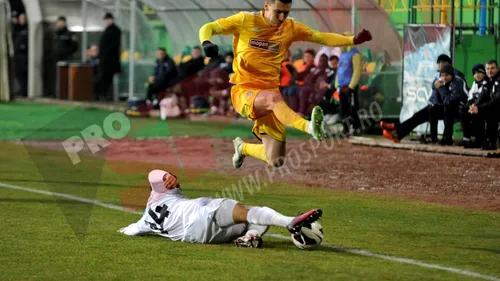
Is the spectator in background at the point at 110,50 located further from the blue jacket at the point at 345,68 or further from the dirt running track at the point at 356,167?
the blue jacket at the point at 345,68

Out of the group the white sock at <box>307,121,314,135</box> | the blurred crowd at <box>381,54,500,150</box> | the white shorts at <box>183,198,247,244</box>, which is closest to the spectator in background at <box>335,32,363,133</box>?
the blurred crowd at <box>381,54,500,150</box>

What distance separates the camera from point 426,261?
31.9 feet

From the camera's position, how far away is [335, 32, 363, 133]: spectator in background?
2375 centimetres

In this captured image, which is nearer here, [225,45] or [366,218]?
[366,218]

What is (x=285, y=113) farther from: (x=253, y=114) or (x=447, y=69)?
(x=447, y=69)

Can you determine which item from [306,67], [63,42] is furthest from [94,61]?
[306,67]

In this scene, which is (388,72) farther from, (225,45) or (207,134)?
(225,45)

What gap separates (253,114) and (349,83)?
37.2 ft

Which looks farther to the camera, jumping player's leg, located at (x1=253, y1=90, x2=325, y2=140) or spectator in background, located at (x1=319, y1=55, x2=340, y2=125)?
spectator in background, located at (x1=319, y1=55, x2=340, y2=125)

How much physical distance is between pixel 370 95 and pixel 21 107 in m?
11.6

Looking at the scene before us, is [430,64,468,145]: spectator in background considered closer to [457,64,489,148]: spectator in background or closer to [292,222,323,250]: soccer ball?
[457,64,489,148]: spectator in background

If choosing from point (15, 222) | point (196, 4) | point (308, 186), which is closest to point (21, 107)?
point (196, 4)

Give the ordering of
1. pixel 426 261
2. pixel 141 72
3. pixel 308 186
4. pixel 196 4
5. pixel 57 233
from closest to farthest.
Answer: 1. pixel 426 261
2. pixel 57 233
3. pixel 308 186
4. pixel 196 4
5. pixel 141 72

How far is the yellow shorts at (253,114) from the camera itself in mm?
12820
